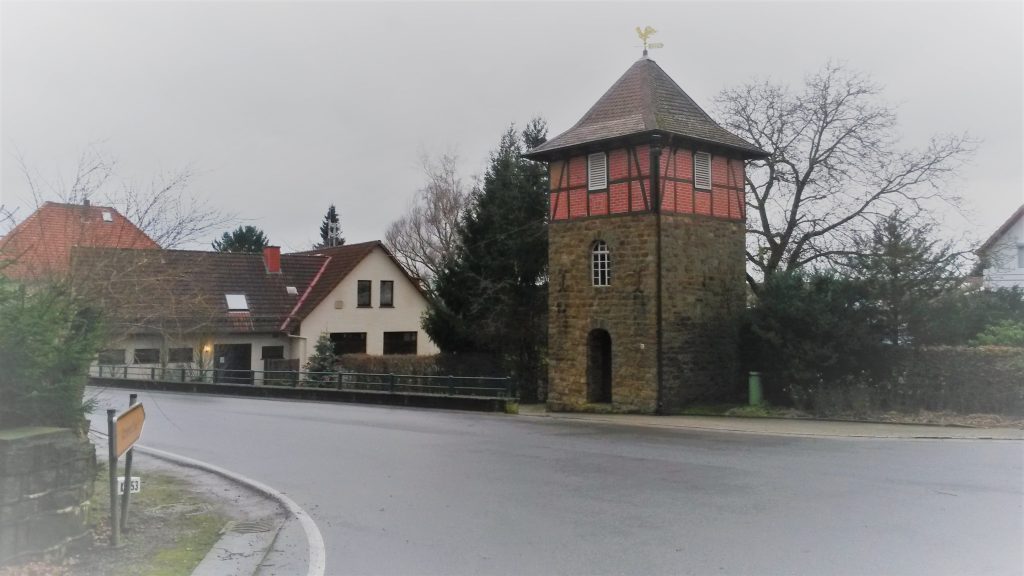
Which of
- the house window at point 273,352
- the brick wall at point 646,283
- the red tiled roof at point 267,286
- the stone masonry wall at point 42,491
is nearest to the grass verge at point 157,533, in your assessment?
the stone masonry wall at point 42,491

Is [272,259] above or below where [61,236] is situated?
above

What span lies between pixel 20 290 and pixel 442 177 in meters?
46.1

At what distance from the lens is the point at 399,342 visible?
1736 inches

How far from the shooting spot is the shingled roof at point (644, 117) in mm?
22547

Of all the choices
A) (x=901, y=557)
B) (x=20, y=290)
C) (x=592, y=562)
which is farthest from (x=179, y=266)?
(x=901, y=557)

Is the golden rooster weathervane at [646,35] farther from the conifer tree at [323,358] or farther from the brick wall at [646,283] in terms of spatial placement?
the conifer tree at [323,358]

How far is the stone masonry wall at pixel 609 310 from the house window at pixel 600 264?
16 centimetres

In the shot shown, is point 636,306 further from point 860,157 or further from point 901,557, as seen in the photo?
point 901,557

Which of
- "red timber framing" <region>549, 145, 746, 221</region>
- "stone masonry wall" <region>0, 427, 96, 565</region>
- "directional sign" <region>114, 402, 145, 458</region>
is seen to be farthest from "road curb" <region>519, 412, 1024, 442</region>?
"stone masonry wall" <region>0, 427, 96, 565</region>

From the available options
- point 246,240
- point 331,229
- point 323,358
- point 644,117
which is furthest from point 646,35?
point 331,229

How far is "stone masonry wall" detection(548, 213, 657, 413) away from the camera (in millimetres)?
21938

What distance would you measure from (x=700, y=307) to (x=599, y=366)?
11.2ft

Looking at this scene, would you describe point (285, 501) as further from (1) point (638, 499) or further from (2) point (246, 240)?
(2) point (246, 240)

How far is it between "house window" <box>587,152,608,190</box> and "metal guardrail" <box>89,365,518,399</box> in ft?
19.9
